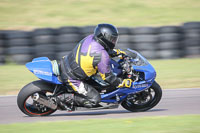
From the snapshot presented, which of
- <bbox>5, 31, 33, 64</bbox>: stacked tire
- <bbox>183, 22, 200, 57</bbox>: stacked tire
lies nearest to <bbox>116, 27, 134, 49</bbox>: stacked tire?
<bbox>183, 22, 200, 57</bbox>: stacked tire

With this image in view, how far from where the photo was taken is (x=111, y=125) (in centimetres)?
492

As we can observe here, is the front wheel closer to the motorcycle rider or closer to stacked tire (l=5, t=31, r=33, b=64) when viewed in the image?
the motorcycle rider

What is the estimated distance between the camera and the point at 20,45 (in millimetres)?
11016

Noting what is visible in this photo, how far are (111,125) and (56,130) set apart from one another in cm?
81

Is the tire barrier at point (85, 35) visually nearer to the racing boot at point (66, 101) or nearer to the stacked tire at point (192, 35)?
the stacked tire at point (192, 35)

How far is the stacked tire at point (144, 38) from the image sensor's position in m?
11.2

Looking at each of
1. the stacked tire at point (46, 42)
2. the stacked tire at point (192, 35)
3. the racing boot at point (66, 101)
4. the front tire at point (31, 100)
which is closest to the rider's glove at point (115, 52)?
the racing boot at point (66, 101)

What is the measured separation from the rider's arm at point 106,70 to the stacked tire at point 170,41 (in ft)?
20.1

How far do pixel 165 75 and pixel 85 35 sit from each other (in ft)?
10.3

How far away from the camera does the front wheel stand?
234 inches

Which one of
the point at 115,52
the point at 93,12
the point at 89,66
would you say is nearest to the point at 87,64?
the point at 89,66

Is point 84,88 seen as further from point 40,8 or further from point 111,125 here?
point 40,8

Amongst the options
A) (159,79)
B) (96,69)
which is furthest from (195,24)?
(96,69)

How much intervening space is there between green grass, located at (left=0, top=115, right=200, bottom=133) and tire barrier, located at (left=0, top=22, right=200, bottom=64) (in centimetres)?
606
